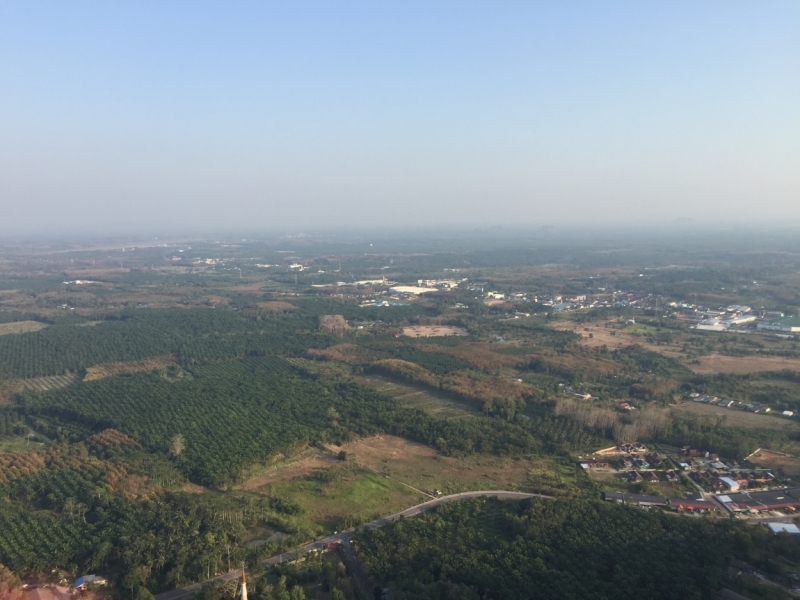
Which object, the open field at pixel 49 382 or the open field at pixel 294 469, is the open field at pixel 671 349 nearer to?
the open field at pixel 294 469

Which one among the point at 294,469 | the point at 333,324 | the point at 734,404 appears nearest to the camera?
the point at 294,469

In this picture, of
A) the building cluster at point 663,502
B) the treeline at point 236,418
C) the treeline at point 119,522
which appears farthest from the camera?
the treeline at point 236,418

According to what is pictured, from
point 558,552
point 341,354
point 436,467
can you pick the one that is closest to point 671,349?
point 341,354

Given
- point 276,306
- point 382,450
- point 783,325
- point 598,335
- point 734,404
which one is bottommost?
point 382,450

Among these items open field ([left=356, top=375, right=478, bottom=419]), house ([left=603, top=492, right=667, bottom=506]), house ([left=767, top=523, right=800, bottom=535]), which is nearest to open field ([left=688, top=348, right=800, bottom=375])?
open field ([left=356, top=375, right=478, bottom=419])

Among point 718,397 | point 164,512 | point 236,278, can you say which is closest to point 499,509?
point 164,512

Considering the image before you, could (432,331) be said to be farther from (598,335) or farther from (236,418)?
(236,418)

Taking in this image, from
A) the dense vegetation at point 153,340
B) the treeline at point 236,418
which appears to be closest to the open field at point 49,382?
the dense vegetation at point 153,340

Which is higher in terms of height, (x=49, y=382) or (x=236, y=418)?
(x=236, y=418)

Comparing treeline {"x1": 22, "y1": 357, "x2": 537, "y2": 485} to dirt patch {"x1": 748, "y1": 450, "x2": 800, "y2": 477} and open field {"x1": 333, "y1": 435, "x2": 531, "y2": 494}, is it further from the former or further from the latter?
dirt patch {"x1": 748, "y1": 450, "x2": 800, "y2": 477}
